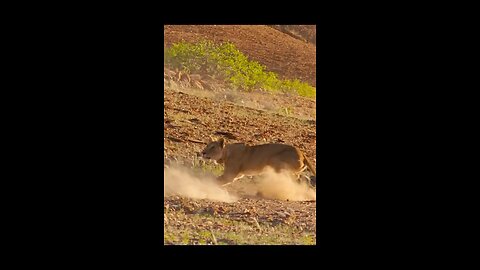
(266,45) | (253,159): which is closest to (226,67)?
(266,45)

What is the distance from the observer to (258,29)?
3819cm

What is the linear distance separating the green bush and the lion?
431 inches

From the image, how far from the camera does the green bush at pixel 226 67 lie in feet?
83.7

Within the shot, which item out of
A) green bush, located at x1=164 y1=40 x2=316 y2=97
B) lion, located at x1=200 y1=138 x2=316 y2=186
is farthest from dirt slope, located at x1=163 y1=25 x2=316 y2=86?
lion, located at x1=200 y1=138 x2=316 y2=186

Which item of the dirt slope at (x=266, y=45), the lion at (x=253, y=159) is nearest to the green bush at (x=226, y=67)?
the dirt slope at (x=266, y=45)

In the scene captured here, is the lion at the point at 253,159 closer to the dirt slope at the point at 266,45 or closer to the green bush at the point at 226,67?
the green bush at the point at 226,67

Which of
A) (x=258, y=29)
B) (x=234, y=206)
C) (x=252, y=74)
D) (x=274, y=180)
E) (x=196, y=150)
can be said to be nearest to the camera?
(x=234, y=206)

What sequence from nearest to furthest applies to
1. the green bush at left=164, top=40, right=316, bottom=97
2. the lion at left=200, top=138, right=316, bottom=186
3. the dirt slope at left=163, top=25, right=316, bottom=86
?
the lion at left=200, top=138, right=316, bottom=186 < the green bush at left=164, top=40, right=316, bottom=97 < the dirt slope at left=163, top=25, right=316, bottom=86

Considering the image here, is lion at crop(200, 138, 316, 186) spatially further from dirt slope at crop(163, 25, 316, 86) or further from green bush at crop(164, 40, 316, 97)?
dirt slope at crop(163, 25, 316, 86)

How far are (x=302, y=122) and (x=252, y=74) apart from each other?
7005 mm

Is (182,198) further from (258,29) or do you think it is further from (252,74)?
(258,29)

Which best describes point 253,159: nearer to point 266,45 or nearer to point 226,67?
point 226,67

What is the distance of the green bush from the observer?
83.7 ft

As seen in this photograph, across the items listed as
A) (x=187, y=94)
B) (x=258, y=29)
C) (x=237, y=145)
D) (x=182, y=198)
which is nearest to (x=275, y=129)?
(x=187, y=94)
